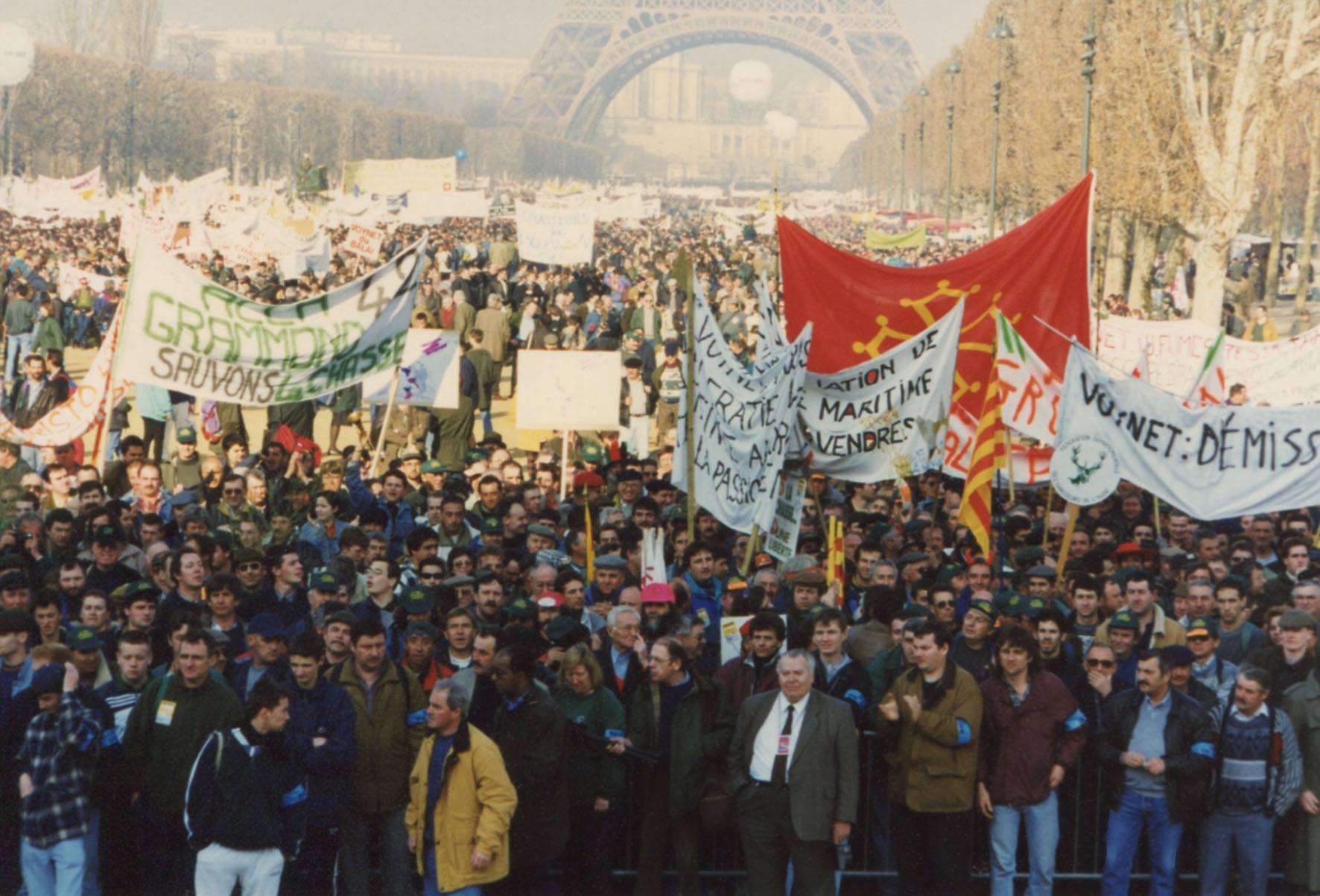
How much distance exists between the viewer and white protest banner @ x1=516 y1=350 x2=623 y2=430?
15.3m

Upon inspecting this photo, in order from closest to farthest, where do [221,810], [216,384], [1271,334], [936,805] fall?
[221,810] → [936,805] → [216,384] → [1271,334]

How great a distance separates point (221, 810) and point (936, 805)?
271 centimetres

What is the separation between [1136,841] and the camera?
823 cm

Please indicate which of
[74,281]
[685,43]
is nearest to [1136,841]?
[74,281]

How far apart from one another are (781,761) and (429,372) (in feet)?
30.1

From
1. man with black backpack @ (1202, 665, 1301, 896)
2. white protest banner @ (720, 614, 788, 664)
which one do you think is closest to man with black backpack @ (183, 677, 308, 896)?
white protest banner @ (720, 614, 788, 664)

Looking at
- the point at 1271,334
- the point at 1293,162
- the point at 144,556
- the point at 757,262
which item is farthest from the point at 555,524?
the point at 1293,162

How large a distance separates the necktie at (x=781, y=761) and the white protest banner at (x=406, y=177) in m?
39.9

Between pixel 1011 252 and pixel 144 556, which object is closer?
pixel 144 556

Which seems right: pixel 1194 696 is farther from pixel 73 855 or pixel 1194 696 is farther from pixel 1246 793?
pixel 73 855

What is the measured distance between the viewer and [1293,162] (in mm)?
62500

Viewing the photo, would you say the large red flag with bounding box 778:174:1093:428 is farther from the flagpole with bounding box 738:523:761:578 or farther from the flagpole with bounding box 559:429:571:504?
the flagpole with bounding box 559:429:571:504

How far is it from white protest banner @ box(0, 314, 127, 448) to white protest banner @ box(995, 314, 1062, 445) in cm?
567

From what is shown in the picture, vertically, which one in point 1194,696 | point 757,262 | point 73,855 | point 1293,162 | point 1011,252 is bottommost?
point 73,855
